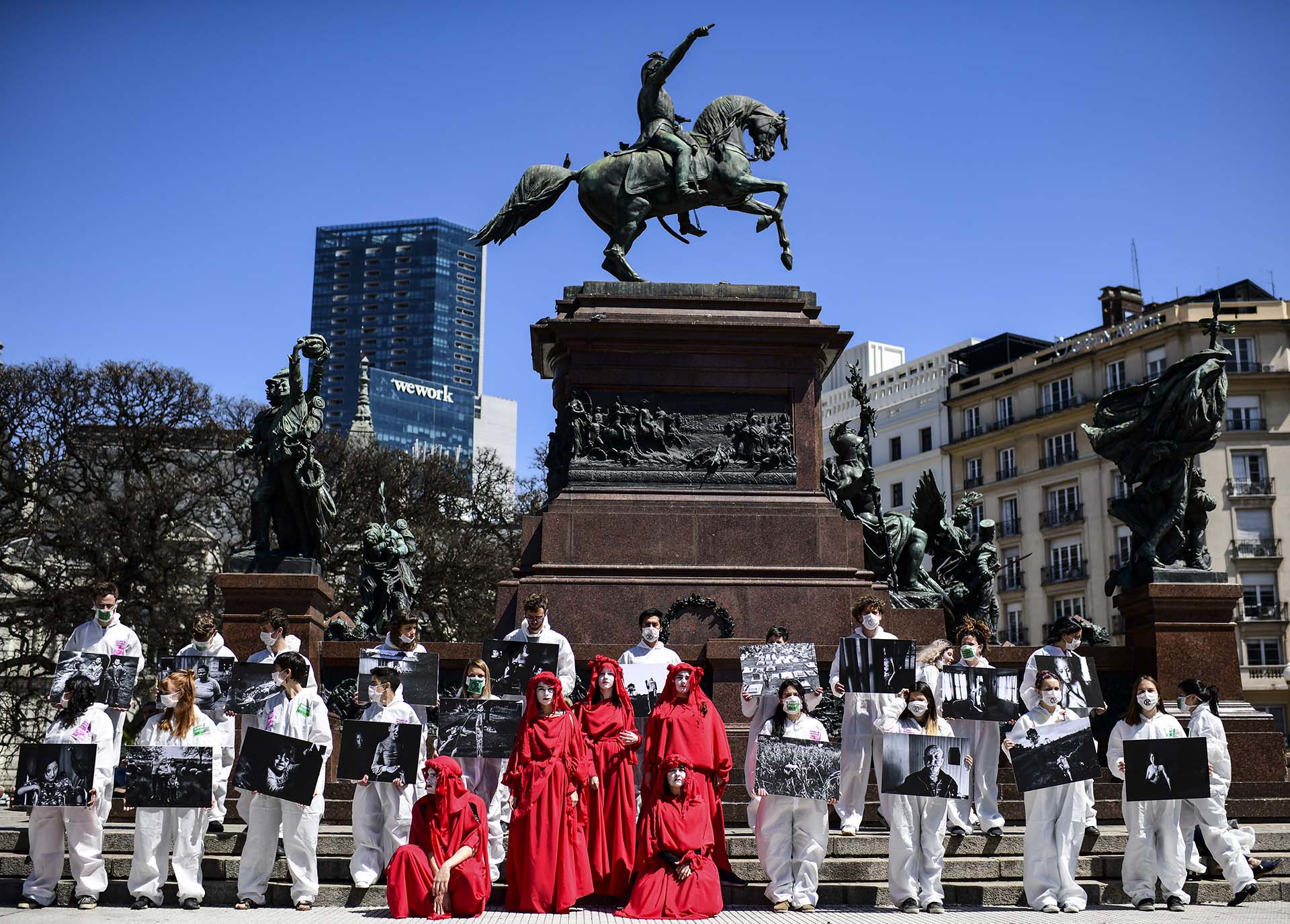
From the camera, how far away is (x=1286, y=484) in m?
53.9

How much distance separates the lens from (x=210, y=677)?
1286cm

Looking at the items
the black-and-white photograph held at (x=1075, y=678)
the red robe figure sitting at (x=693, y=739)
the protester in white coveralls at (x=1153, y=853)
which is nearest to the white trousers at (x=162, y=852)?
the red robe figure sitting at (x=693, y=739)

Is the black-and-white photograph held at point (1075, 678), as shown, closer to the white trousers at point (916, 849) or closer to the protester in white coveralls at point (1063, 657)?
the protester in white coveralls at point (1063, 657)

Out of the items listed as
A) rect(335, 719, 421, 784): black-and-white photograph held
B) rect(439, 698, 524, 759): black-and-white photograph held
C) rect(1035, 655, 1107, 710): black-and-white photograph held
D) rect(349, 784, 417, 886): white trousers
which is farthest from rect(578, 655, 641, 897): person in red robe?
rect(1035, 655, 1107, 710): black-and-white photograph held

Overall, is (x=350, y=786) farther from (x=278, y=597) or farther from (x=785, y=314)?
(x=785, y=314)

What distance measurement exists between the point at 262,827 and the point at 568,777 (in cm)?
250

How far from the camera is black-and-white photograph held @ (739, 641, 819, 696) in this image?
1167cm

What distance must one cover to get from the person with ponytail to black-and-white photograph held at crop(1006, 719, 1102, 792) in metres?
1.04

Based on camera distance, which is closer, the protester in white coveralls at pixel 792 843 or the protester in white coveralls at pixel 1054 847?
the protester in white coveralls at pixel 792 843

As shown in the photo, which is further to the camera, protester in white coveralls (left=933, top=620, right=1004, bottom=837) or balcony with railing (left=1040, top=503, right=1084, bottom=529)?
balcony with railing (left=1040, top=503, right=1084, bottom=529)

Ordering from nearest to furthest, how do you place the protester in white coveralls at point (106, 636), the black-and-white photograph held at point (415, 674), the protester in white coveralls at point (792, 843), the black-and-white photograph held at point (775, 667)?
the protester in white coveralls at point (792, 843) → the black-and-white photograph held at point (775, 667) → the black-and-white photograph held at point (415, 674) → the protester in white coveralls at point (106, 636)

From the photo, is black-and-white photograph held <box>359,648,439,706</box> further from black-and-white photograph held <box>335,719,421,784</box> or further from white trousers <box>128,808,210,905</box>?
white trousers <box>128,808,210,905</box>

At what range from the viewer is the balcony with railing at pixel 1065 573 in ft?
186

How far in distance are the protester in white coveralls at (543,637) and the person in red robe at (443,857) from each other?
185 cm
